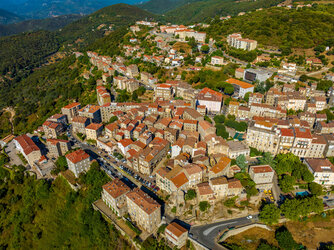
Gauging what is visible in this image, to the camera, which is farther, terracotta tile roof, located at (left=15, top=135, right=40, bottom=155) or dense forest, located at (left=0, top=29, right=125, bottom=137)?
dense forest, located at (left=0, top=29, right=125, bottom=137)

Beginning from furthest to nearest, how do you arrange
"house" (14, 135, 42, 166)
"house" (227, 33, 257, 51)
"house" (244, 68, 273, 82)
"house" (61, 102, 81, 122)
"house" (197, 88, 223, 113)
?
"house" (227, 33, 257, 51), "house" (61, 102, 81, 122), "house" (244, 68, 273, 82), "house" (197, 88, 223, 113), "house" (14, 135, 42, 166)

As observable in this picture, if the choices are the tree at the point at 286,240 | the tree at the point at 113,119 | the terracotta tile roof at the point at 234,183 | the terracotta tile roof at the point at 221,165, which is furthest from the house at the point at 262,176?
the tree at the point at 113,119

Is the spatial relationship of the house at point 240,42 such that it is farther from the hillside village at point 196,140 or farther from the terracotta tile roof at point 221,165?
the terracotta tile roof at point 221,165

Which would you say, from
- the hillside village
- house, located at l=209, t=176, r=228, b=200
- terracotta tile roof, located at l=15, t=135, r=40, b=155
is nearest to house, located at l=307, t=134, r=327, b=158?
the hillside village

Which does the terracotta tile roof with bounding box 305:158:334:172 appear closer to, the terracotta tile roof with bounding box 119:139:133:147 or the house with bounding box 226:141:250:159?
the house with bounding box 226:141:250:159

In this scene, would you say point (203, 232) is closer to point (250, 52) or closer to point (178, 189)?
point (178, 189)

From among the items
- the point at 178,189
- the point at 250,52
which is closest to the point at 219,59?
the point at 250,52
